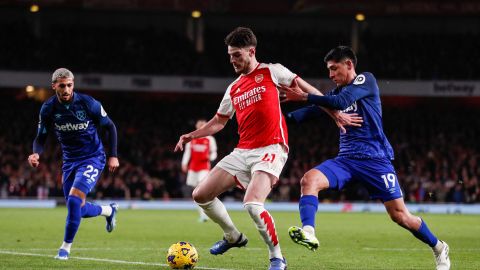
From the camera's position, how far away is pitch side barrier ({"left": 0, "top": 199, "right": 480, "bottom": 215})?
2725cm

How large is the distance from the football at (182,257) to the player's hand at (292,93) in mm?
1921

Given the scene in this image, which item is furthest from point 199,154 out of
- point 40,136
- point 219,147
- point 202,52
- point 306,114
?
point 202,52

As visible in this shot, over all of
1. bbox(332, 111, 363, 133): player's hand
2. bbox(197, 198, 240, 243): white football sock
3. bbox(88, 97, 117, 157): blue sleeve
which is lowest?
bbox(197, 198, 240, 243): white football sock

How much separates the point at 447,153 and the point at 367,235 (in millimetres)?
19077

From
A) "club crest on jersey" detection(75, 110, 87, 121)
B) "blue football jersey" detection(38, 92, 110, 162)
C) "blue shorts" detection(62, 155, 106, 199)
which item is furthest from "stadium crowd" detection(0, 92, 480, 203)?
"club crest on jersey" detection(75, 110, 87, 121)

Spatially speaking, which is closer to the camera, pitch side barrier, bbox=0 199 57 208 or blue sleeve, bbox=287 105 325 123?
blue sleeve, bbox=287 105 325 123

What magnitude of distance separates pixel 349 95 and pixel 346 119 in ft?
0.91

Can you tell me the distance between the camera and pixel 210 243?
13383mm

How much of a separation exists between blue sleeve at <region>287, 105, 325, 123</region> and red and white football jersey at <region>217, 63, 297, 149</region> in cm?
13

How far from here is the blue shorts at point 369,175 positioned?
28.2ft

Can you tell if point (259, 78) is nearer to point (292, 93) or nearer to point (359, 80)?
point (292, 93)

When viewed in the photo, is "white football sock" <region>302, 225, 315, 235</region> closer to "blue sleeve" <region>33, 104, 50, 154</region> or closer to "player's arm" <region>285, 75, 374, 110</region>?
"player's arm" <region>285, 75, 374, 110</region>

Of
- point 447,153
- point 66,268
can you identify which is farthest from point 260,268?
point 447,153

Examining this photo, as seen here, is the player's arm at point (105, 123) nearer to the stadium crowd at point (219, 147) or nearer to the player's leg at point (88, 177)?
the player's leg at point (88, 177)
